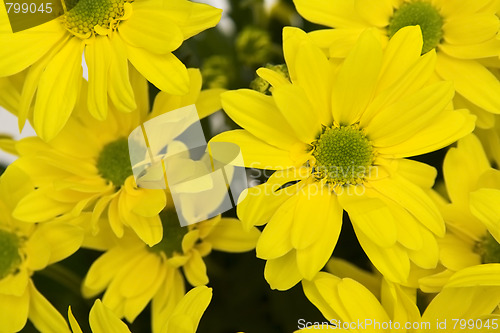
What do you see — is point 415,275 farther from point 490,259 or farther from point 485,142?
point 485,142

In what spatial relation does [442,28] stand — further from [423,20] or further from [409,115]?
[409,115]

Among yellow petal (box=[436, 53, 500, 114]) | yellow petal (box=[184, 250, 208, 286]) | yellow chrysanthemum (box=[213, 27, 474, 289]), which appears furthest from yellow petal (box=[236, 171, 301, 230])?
yellow petal (box=[436, 53, 500, 114])

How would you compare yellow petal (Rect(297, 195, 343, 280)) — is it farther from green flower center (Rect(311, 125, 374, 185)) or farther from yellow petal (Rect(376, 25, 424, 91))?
yellow petal (Rect(376, 25, 424, 91))

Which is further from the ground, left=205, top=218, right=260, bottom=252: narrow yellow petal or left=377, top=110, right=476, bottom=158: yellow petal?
left=377, top=110, right=476, bottom=158: yellow petal

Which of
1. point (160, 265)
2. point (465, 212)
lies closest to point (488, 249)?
point (465, 212)

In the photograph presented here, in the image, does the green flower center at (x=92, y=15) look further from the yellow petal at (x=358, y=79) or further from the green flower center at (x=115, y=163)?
the yellow petal at (x=358, y=79)

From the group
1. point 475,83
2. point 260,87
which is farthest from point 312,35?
point 475,83
